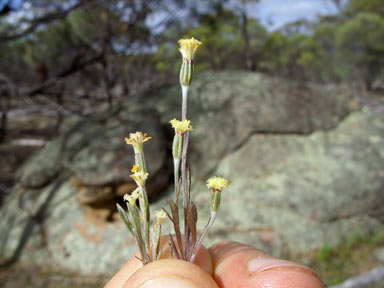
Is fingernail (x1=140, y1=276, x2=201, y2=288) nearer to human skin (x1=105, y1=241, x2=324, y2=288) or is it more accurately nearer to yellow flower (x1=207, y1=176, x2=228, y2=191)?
human skin (x1=105, y1=241, x2=324, y2=288)

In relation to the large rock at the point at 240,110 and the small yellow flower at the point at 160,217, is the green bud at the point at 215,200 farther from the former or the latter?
the large rock at the point at 240,110

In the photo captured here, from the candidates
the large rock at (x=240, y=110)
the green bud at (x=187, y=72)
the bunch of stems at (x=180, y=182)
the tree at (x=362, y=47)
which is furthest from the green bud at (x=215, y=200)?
the tree at (x=362, y=47)

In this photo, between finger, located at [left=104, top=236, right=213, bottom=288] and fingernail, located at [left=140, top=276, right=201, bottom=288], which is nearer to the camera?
fingernail, located at [left=140, top=276, right=201, bottom=288]

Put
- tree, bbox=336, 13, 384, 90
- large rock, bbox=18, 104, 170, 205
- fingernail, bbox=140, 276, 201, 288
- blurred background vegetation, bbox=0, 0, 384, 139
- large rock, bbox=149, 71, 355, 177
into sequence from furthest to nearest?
tree, bbox=336, 13, 384, 90
blurred background vegetation, bbox=0, 0, 384, 139
large rock, bbox=149, 71, 355, 177
large rock, bbox=18, 104, 170, 205
fingernail, bbox=140, 276, 201, 288

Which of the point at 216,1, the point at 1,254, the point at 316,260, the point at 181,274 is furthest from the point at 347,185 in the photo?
the point at 216,1

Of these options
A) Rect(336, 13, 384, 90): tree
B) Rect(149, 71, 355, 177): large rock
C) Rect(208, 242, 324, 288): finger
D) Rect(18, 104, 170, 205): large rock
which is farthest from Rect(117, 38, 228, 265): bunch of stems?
Rect(336, 13, 384, 90): tree

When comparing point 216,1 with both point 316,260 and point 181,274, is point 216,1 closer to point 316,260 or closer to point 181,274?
point 316,260

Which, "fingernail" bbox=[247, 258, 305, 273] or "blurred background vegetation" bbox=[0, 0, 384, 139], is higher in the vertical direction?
"blurred background vegetation" bbox=[0, 0, 384, 139]

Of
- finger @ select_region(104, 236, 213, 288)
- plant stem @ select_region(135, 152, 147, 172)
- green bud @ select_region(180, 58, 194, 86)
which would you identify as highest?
green bud @ select_region(180, 58, 194, 86)

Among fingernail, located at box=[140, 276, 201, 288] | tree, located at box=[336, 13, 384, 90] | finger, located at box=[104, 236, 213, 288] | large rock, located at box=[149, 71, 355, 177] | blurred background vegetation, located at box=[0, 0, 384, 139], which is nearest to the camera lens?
fingernail, located at box=[140, 276, 201, 288]
